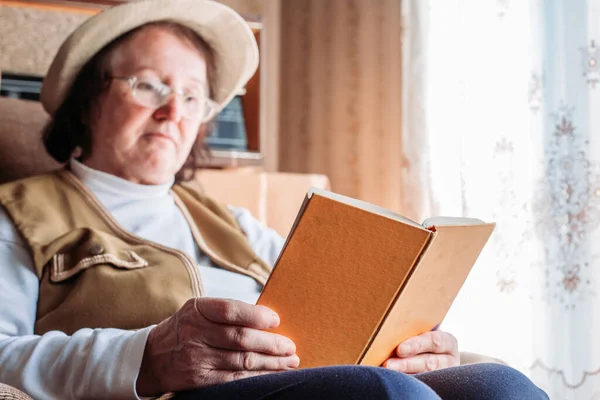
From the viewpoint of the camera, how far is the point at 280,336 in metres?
0.83

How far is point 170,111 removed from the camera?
1.36 metres

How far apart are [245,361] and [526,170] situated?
3.50 feet

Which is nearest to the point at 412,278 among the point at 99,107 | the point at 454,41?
the point at 99,107

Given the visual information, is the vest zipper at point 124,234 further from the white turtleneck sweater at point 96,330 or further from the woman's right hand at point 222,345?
the woman's right hand at point 222,345

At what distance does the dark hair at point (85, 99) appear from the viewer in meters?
1.40

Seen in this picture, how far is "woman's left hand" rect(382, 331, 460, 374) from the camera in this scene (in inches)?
39.3

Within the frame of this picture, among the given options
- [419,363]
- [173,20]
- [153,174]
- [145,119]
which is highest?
[173,20]

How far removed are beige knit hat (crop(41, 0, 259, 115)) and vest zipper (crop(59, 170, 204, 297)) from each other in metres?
0.22

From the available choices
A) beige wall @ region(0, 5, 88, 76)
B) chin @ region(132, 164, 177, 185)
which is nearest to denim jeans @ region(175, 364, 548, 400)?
chin @ region(132, 164, 177, 185)

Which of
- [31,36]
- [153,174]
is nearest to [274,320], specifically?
[153,174]

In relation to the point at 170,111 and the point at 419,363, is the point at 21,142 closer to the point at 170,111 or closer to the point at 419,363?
the point at 170,111

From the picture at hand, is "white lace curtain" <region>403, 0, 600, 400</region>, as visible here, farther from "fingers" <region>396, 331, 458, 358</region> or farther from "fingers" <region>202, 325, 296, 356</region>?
"fingers" <region>202, 325, 296, 356</region>

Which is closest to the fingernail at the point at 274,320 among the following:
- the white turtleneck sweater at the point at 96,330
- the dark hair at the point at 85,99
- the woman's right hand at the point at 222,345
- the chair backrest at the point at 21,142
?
the woman's right hand at the point at 222,345

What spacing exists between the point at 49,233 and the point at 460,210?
112 cm
